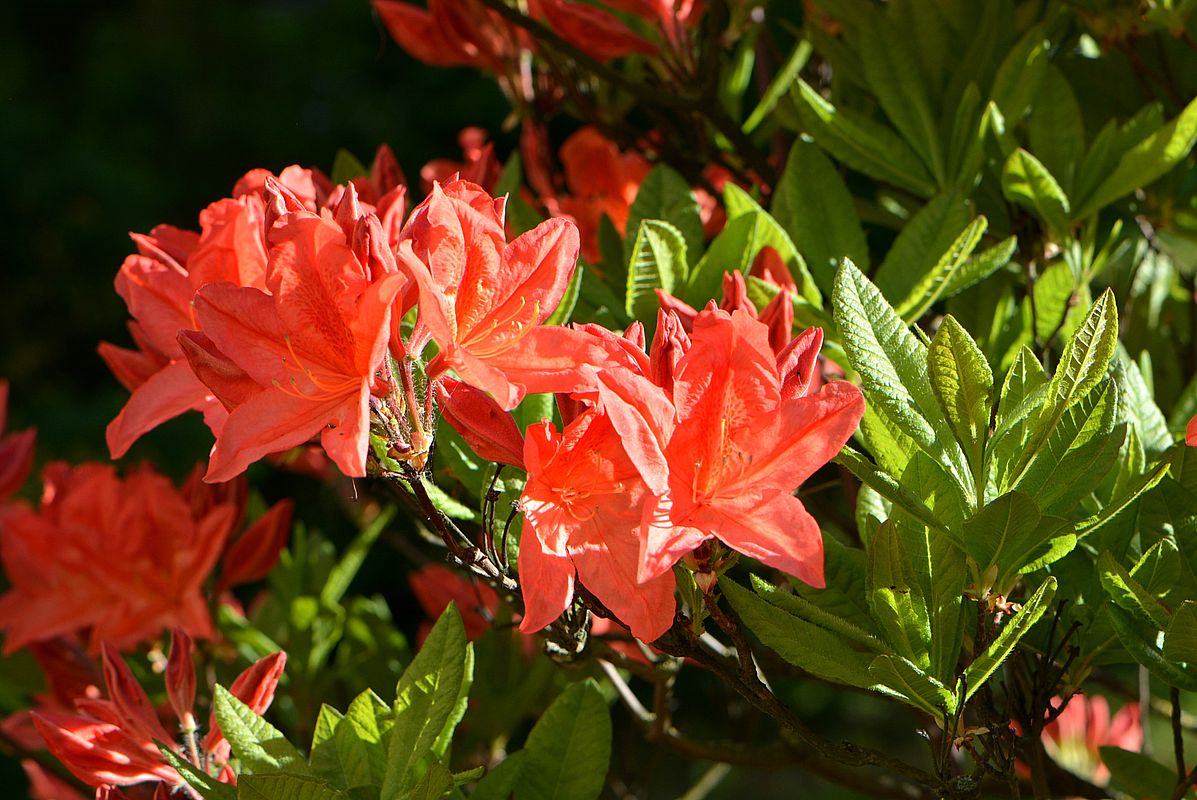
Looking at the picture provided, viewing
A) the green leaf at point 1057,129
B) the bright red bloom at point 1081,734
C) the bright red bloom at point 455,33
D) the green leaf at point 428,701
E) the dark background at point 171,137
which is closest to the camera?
the green leaf at point 428,701

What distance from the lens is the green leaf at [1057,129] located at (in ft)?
3.56

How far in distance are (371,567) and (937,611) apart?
3412 millimetres

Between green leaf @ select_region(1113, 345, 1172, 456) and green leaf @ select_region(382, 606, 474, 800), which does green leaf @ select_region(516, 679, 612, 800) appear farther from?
green leaf @ select_region(1113, 345, 1172, 456)

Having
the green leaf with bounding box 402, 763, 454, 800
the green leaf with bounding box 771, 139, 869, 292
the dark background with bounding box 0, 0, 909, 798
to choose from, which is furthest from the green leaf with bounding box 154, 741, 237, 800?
the dark background with bounding box 0, 0, 909, 798

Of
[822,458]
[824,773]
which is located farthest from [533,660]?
[822,458]

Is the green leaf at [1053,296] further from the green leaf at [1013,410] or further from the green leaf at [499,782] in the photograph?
the green leaf at [499,782]

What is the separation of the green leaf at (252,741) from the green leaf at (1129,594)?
52 cm

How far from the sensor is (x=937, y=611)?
72 cm

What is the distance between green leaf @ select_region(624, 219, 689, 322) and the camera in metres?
0.94

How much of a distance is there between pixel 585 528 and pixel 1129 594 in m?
0.32

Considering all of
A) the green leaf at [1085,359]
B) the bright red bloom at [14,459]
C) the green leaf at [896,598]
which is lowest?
the bright red bloom at [14,459]

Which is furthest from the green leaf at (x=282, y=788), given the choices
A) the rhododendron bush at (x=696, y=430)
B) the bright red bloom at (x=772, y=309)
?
the bright red bloom at (x=772, y=309)

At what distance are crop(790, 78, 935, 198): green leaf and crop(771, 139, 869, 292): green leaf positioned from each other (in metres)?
0.03

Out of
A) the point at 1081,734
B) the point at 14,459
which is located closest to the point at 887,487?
the point at 14,459
